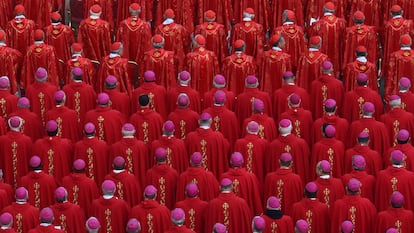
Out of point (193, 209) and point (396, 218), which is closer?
point (396, 218)

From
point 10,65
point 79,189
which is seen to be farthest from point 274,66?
point 79,189

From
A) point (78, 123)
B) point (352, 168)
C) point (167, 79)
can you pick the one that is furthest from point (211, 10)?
point (352, 168)

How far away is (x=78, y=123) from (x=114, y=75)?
126 cm

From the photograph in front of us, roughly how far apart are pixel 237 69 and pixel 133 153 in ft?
8.73

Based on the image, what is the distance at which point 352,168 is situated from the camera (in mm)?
17906

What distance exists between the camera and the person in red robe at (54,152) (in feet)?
61.6

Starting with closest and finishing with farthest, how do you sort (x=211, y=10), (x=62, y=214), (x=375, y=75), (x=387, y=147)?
(x=62, y=214) < (x=387, y=147) < (x=375, y=75) < (x=211, y=10)

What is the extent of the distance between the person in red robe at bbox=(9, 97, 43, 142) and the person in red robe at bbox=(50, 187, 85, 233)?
7.07 ft

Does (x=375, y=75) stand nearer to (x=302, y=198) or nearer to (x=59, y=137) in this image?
(x=302, y=198)

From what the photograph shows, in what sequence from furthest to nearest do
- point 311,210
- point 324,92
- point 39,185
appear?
point 324,92
point 39,185
point 311,210

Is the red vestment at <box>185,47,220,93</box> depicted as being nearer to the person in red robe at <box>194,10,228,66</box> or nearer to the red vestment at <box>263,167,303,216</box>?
the person in red robe at <box>194,10,228,66</box>

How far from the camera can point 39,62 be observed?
2094 cm

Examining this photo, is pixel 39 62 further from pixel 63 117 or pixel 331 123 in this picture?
pixel 331 123

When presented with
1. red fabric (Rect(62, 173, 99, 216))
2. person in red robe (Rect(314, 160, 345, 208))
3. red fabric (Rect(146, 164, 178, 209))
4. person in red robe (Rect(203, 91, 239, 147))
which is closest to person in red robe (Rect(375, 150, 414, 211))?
person in red robe (Rect(314, 160, 345, 208))
